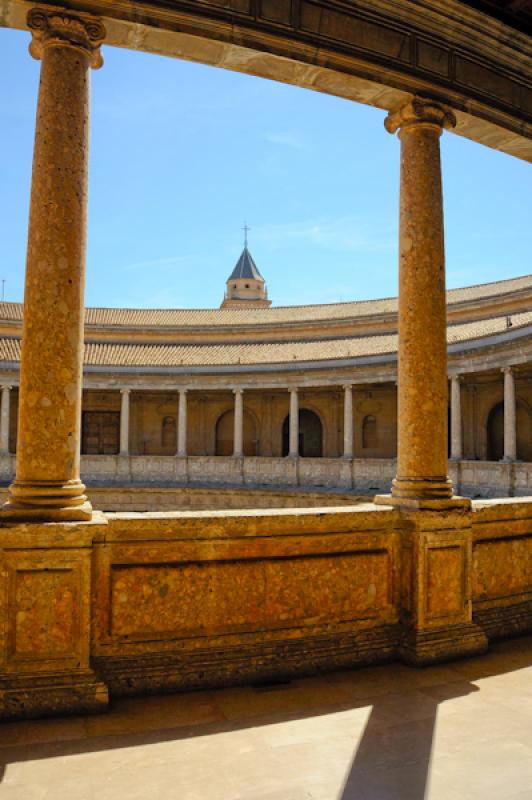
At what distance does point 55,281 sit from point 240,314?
34752 millimetres

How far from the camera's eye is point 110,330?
114ft

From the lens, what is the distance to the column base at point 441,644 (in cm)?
569

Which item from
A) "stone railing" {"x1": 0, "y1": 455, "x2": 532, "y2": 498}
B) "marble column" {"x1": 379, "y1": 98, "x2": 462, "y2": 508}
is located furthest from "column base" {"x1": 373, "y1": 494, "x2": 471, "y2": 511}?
"stone railing" {"x1": 0, "y1": 455, "x2": 532, "y2": 498}

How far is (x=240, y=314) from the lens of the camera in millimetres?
39594

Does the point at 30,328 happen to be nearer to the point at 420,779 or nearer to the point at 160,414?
the point at 420,779

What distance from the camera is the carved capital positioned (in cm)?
521

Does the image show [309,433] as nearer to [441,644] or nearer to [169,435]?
[169,435]

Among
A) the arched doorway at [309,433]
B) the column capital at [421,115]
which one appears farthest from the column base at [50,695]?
the arched doorway at [309,433]

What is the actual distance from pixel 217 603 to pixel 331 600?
1041 millimetres

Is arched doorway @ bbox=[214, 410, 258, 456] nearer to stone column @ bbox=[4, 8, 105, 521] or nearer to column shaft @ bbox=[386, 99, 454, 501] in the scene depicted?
column shaft @ bbox=[386, 99, 454, 501]

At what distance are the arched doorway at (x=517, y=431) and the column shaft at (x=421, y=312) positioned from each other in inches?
822

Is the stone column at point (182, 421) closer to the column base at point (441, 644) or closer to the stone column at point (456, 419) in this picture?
the stone column at point (456, 419)

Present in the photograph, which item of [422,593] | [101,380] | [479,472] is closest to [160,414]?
[101,380]

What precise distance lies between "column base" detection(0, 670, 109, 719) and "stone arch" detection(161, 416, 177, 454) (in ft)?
94.0
